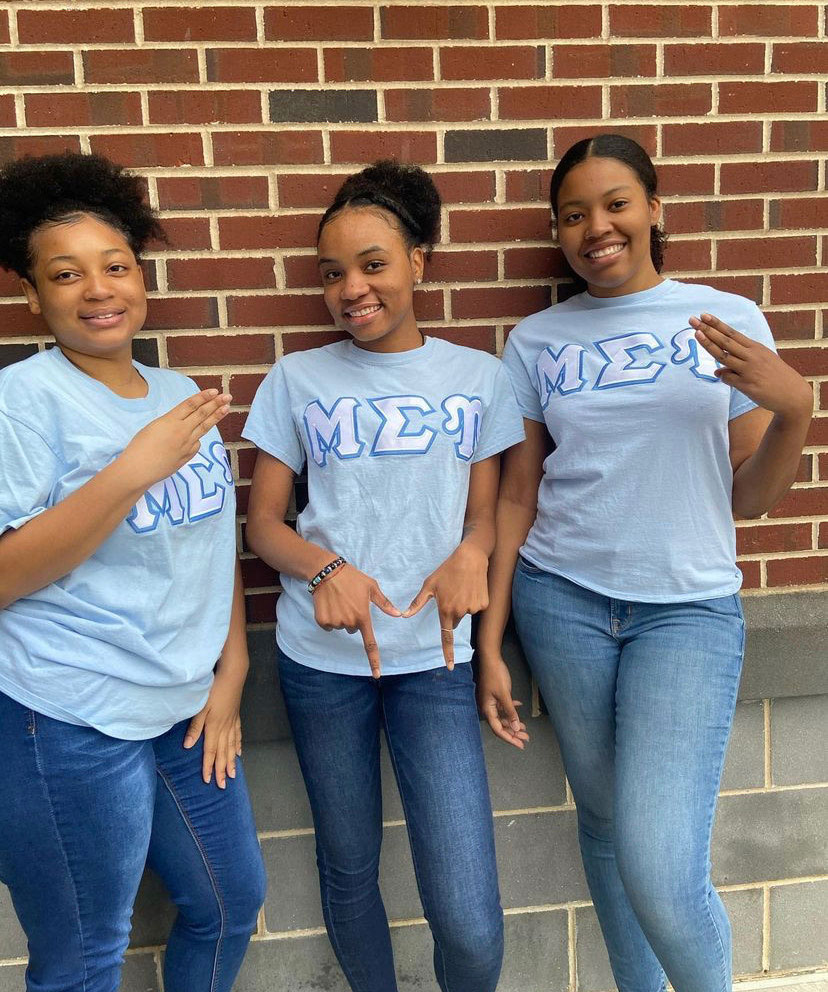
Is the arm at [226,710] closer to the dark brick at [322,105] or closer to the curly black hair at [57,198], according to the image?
the curly black hair at [57,198]

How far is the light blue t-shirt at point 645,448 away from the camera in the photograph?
1975 mm

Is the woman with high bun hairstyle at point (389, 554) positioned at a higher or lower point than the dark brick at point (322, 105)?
lower

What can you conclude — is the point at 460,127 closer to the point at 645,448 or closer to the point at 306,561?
the point at 645,448

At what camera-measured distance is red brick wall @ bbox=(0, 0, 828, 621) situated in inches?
86.1

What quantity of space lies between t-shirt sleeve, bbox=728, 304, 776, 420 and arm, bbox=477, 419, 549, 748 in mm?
470

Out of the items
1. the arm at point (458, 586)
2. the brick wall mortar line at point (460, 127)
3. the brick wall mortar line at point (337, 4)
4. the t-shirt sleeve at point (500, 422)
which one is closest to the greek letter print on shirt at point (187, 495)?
the arm at point (458, 586)

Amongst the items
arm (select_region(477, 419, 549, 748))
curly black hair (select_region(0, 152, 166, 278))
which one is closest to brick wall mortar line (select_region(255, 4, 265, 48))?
curly black hair (select_region(0, 152, 166, 278))

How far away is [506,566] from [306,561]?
1.76ft

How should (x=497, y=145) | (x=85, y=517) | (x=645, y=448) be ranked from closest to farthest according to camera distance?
(x=85, y=517) < (x=645, y=448) < (x=497, y=145)

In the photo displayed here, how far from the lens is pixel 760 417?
Answer: 202 centimetres

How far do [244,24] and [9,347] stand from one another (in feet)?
3.38

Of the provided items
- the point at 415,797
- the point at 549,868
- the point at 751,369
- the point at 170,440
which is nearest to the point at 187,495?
the point at 170,440

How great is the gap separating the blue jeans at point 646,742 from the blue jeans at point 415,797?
259 millimetres

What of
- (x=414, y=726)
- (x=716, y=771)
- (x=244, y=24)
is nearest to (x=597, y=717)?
(x=716, y=771)
